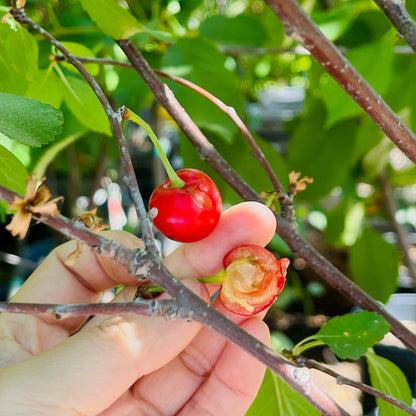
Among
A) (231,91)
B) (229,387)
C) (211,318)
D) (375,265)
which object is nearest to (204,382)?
(229,387)

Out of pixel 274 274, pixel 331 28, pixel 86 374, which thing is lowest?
pixel 86 374

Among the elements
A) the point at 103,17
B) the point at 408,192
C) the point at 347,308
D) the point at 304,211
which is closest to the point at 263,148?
the point at 103,17

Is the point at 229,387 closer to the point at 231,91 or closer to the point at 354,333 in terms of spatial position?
the point at 354,333

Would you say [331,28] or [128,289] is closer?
[128,289]

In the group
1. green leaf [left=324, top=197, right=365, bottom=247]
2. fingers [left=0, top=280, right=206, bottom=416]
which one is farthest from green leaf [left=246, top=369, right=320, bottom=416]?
green leaf [left=324, top=197, right=365, bottom=247]

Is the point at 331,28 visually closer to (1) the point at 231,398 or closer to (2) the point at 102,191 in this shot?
(1) the point at 231,398

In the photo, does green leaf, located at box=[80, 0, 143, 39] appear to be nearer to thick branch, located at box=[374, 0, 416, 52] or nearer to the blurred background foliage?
Result: the blurred background foliage
